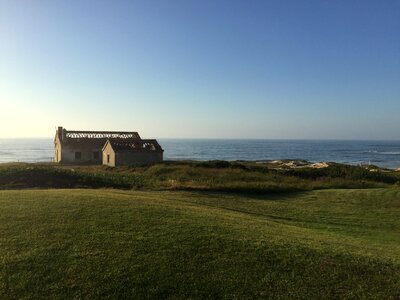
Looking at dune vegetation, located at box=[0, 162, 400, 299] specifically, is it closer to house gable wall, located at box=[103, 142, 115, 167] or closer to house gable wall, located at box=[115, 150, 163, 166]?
house gable wall, located at box=[115, 150, 163, 166]

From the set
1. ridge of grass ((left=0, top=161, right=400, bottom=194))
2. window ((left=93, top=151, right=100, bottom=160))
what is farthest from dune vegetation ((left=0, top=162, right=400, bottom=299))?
Result: window ((left=93, top=151, right=100, bottom=160))

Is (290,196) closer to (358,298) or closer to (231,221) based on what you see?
(231,221)

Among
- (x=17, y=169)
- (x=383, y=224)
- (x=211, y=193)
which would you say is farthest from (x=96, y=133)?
(x=383, y=224)

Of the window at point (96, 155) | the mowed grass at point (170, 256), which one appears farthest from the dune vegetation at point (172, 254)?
the window at point (96, 155)

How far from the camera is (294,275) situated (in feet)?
29.4

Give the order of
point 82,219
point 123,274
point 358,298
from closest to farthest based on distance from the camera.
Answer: point 358,298 < point 123,274 < point 82,219

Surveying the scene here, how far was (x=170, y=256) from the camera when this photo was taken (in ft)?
31.6

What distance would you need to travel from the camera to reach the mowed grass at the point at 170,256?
326 inches

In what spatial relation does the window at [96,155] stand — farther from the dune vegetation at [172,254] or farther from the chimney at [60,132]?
the dune vegetation at [172,254]

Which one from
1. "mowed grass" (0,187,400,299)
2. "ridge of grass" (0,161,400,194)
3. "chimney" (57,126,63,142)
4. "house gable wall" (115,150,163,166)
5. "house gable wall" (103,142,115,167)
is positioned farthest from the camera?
"chimney" (57,126,63,142)

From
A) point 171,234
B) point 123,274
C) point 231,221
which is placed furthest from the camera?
point 231,221

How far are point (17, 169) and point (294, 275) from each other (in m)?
25.9

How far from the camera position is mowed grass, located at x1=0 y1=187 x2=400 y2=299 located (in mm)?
8289

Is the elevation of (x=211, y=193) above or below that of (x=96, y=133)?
below
